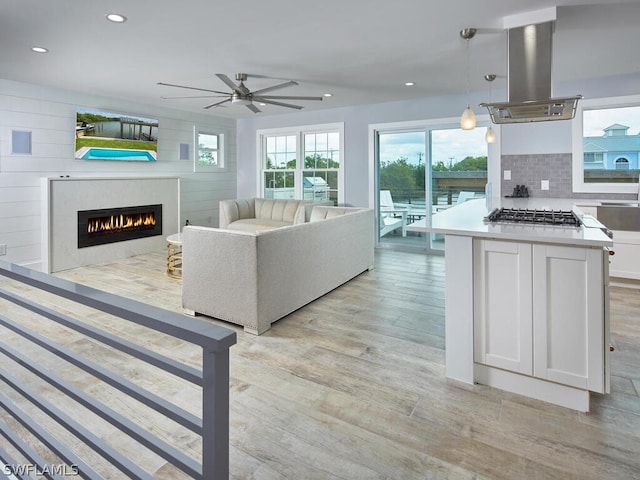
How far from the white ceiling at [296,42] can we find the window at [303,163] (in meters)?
1.84

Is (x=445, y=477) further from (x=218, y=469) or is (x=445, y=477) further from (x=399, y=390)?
(x=218, y=469)

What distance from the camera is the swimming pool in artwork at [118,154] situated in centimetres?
579

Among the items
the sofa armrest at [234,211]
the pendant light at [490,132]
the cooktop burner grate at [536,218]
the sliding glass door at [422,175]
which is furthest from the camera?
the sofa armrest at [234,211]

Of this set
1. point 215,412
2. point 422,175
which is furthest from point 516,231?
point 422,175

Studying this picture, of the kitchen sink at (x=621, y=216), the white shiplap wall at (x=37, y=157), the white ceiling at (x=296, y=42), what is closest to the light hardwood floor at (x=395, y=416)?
the kitchen sink at (x=621, y=216)

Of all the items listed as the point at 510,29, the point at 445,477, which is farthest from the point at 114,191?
the point at 445,477

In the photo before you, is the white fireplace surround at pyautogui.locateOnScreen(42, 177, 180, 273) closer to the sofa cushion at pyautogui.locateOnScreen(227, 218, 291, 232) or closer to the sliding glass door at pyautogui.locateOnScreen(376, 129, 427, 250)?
the sofa cushion at pyautogui.locateOnScreen(227, 218, 291, 232)

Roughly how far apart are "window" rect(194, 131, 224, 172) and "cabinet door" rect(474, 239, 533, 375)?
6413mm

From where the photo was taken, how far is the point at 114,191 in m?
5.93

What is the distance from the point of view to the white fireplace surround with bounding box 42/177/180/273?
521 centimetres

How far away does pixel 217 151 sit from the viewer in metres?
8.05

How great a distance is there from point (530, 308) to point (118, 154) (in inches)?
240

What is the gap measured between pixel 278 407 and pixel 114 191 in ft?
16.4

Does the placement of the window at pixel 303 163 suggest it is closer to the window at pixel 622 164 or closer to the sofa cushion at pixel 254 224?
the sofa cushion at pixel 254 224
